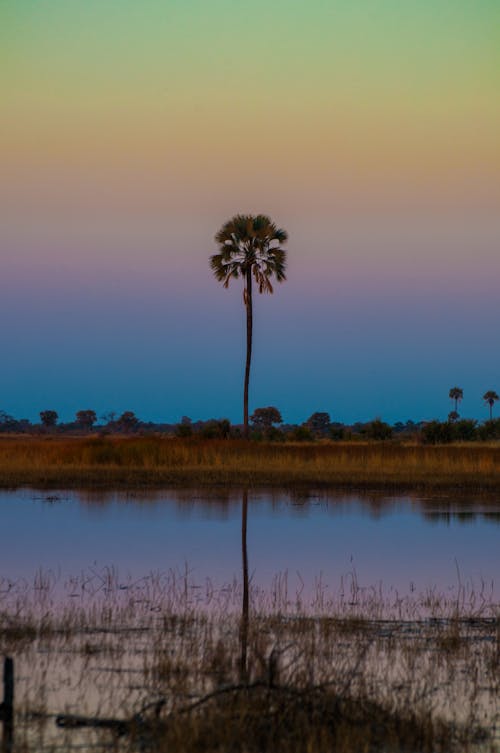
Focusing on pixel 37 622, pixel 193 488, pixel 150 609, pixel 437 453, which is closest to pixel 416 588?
pixel 150 609

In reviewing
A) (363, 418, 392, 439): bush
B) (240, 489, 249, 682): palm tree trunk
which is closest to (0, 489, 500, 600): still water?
(240, 489, 249, 682): palm tree trunk

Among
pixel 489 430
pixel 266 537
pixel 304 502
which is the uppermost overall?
pixel 489 430

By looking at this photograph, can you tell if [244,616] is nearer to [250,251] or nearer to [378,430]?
[250,251]

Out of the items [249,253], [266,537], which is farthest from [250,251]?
[266,537]

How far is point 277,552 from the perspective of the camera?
61.8 feet

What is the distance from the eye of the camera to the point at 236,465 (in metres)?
38.1

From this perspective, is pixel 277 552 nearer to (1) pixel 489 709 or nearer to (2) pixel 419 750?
(1) pixel 489 709

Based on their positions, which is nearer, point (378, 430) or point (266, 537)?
point (266, 537)

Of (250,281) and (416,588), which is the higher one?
(250,281)

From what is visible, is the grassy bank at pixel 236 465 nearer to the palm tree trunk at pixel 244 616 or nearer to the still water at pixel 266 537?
the still water at pixel 266 537

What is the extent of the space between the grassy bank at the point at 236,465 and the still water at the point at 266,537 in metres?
3.26

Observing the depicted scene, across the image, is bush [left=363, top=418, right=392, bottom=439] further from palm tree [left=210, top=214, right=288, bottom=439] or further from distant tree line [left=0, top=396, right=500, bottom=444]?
palm tree [left=210, top=214, right=288, bottom=439]

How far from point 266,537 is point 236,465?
17170mm

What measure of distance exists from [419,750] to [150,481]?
1038 inches
